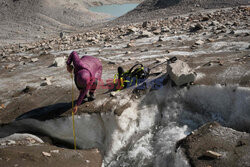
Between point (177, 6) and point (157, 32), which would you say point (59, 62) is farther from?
point (177, 6)

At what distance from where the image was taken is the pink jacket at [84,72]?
3926 mm

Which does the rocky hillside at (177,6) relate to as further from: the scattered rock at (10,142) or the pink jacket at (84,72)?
the scattered rock at (10,142)

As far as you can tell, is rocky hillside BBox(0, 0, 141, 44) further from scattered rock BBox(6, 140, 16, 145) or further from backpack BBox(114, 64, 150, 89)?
backpack BBox(114, 64, 150, 89)

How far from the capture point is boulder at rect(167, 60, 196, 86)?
14.6 ft

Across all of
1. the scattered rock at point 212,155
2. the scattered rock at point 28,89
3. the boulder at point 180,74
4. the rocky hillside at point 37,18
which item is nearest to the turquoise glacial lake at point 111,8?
the rocky hillside at point 37,18

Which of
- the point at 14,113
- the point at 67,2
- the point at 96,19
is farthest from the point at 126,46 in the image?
the point at 67,2

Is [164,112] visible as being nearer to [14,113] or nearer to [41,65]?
[14,113]

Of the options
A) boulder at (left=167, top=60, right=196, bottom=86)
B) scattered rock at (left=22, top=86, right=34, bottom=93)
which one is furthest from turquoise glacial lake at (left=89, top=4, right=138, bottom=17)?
boulder at (left=167, top=60, right=196, bottom=86)

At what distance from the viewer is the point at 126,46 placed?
8.94 meters

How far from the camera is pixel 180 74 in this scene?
14.6 ft

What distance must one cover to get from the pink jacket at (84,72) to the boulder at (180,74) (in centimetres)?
166

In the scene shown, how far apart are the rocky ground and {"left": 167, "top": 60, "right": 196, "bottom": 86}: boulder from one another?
27cm

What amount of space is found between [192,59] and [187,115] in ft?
6.97

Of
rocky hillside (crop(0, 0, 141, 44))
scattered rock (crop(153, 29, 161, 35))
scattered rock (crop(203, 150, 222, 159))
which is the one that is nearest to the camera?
scattered rock (crop(203, 150, 222, 159))
